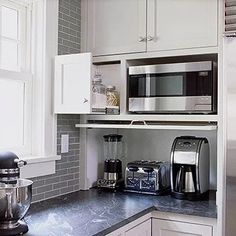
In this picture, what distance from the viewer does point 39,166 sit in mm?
2201

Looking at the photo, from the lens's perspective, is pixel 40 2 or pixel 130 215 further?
pixel 40 2

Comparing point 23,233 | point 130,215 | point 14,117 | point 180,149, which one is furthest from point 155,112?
point 23,233

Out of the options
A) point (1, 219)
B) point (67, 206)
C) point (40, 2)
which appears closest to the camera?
point (1, 219)

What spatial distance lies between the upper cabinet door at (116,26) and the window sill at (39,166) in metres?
0.79

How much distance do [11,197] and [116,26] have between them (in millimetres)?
1346

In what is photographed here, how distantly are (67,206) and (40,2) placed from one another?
1235 mm

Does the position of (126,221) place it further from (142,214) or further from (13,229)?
(13,229)

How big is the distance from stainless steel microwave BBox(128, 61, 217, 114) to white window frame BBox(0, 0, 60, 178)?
51 centimetres

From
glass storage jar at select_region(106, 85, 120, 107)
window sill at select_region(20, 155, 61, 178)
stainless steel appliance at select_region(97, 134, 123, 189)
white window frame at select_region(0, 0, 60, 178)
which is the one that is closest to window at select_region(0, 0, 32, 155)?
white window frame at select_region(0, 0, 60, 178)

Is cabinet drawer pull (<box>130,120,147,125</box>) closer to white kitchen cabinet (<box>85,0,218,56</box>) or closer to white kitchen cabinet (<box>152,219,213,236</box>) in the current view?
white kitchen cabinet (<box>85,0,218,56</box>)

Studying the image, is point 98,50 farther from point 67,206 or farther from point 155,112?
point 67,206

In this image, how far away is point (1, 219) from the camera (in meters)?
1.61

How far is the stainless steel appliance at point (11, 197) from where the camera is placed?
159cm

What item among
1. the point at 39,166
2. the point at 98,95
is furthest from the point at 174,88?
the point at 39,166
